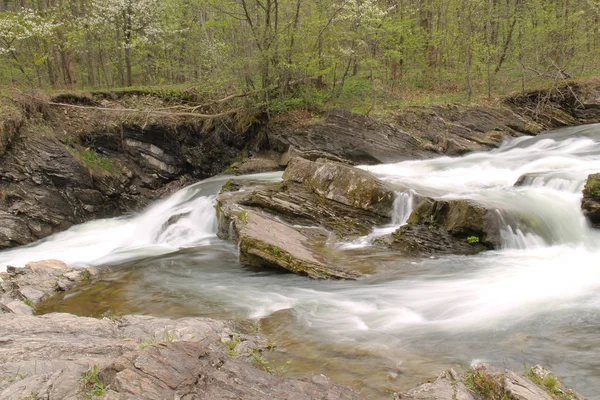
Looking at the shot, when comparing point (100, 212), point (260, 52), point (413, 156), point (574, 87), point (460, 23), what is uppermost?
point (460, 23)

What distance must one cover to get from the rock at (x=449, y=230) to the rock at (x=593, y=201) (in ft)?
7.01

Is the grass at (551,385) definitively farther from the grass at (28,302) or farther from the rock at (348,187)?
the grass at (28,302)

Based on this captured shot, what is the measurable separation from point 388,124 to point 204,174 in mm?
7873

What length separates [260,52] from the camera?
1617 centimetres

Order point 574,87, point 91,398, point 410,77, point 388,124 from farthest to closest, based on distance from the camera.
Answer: point 410,77
point 574,87
point 388,124
point 91,398

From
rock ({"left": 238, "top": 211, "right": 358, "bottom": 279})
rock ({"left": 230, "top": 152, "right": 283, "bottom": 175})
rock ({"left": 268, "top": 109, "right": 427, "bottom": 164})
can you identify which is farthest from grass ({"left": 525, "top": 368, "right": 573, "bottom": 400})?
rock ({"left": 230, "top": 152, "right": 283, "bottom": 175})

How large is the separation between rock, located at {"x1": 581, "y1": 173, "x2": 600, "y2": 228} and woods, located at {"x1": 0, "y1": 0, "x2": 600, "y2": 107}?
32.1 ft

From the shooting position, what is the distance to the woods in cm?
1658

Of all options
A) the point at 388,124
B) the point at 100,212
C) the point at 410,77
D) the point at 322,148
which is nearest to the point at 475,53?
the point at 410,77

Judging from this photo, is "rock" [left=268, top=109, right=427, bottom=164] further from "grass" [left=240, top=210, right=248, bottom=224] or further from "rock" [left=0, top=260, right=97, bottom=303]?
"rock" [left=0, top=260, right=97, bottom=303]

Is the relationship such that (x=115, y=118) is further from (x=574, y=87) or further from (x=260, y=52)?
(x=574, y=87)

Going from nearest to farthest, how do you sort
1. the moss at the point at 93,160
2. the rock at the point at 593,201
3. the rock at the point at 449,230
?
1. the rock at the point at 449,230
2. the rock at the point at 593,201
3. the moss at the point at 93,160

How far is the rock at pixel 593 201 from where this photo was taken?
9.14 meters

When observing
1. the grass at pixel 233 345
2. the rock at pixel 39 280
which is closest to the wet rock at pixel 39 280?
the rock at pixel 39 280
